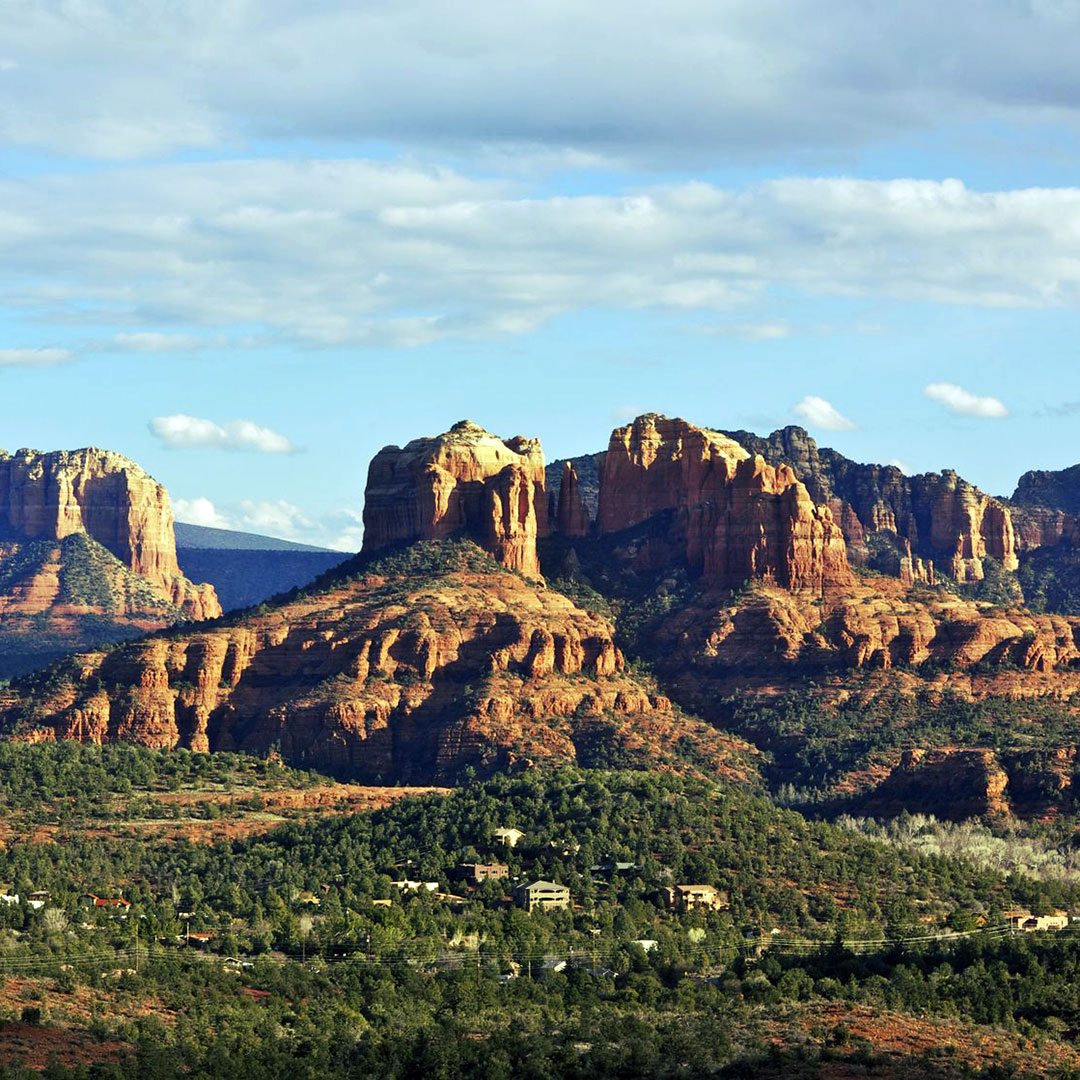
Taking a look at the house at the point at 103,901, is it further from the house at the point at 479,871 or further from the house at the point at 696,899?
the house at the point at 696,899

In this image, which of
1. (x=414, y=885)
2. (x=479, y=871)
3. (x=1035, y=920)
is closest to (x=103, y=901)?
(x=414, y=885)

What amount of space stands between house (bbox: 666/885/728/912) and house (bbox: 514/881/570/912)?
20.5ft

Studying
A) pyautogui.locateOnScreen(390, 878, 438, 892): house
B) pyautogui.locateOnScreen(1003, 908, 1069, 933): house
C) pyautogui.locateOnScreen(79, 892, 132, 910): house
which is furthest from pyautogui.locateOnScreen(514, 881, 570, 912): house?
pyautogui.locateOnScreen(1003, 908, 1069, 933): house

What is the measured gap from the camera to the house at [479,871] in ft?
624

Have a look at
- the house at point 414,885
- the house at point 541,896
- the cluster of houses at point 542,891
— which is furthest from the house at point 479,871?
the house at point 541,896

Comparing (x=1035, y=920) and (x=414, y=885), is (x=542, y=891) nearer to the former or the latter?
(x=414, y=885)

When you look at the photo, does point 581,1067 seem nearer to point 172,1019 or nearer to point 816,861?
point 172,1019

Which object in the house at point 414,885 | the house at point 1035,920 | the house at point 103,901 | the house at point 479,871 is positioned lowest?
the house at point 1035,920

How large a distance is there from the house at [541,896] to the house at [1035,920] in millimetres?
25607

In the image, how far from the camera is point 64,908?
582 feet

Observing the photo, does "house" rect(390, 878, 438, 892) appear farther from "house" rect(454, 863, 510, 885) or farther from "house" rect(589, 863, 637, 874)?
"house" rect(589, 863, 637, 874)

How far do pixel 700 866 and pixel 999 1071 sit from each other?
58.4m

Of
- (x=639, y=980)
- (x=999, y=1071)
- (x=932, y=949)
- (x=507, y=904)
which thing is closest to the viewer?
(x=999, y=1071)

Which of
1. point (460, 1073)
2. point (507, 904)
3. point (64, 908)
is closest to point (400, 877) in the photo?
point (507, 904)
